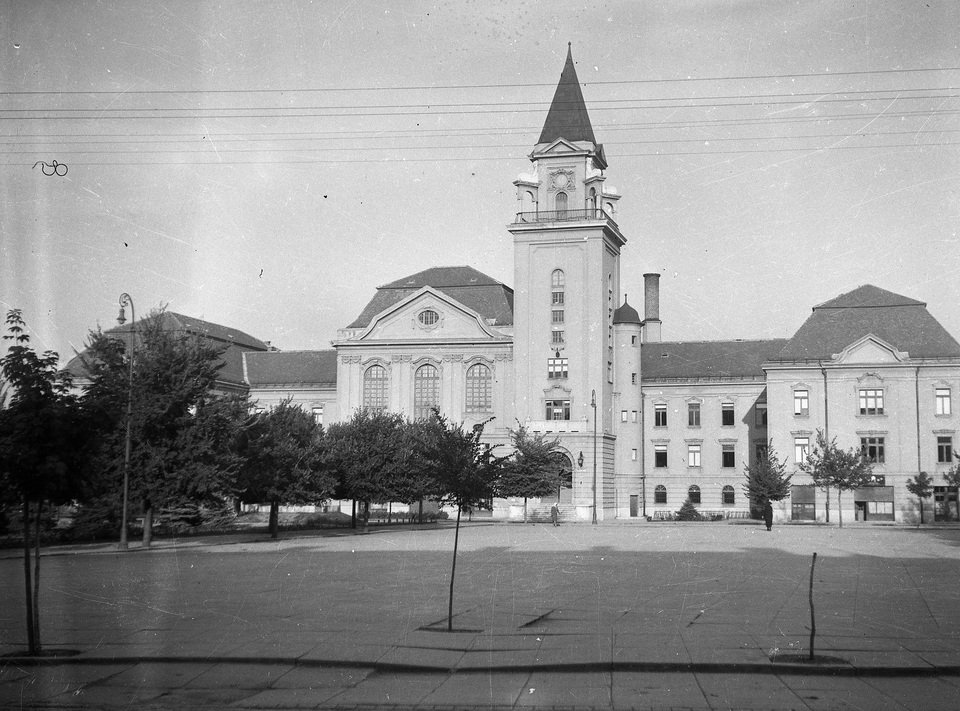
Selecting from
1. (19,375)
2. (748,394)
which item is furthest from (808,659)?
(748,394)

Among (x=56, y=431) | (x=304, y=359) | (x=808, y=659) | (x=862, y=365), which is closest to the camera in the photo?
(x=808, y=659)

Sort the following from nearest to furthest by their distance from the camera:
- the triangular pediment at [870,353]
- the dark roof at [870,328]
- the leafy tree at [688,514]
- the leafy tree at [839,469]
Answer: the leafy tree at [839,469], the triangular pediment at [870,353], the dark roof at [870,328], the leafy tree at [688,514]

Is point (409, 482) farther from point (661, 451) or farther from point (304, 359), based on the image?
point (304, 359)

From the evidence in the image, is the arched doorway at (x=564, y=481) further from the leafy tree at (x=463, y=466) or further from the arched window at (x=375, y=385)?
the leafy tree at (x=463, y=466)

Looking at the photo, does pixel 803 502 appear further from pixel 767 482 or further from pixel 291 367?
pixel 291 367

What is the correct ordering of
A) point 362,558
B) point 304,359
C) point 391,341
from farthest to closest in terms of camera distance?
point 304,359 < point 391,341 < point 362,558

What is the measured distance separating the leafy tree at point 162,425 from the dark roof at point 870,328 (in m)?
49.5

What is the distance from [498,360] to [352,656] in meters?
69.2

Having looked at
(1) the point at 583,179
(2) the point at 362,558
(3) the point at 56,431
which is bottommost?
(2) the point at 362,558

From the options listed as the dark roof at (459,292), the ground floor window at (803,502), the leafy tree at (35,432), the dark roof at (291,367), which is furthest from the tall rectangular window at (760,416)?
the leafy tree at (35,432)

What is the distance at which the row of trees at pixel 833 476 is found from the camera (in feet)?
218

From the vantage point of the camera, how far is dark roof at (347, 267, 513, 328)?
278 feet

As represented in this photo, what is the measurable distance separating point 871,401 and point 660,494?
2001 cm

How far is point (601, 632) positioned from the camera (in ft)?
53.1
